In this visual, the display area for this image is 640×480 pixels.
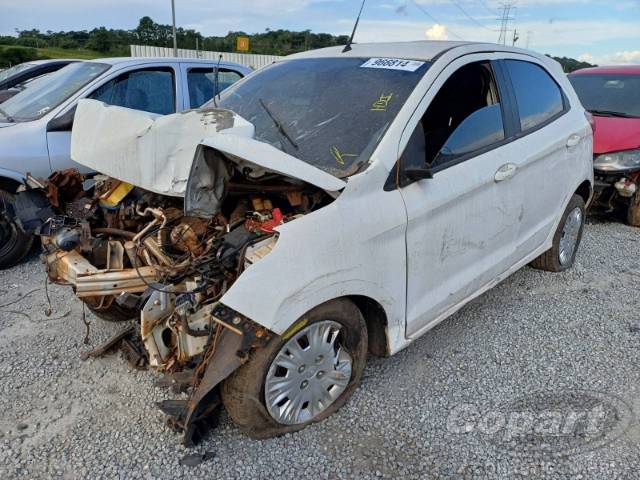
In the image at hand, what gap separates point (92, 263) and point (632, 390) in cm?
323

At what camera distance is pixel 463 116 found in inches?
123

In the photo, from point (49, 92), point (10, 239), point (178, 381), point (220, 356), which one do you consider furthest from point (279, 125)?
point (49, 92)

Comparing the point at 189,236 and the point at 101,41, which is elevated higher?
the point at 101,41

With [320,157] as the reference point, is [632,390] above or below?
below

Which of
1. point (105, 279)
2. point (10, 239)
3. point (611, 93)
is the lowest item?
point (10, 239)

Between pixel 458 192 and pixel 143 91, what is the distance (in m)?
3.86

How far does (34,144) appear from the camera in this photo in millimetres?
4574

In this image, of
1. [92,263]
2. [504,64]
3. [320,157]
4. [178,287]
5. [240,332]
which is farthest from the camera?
[504,64]

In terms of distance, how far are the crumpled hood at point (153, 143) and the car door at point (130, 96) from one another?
2.10 metres

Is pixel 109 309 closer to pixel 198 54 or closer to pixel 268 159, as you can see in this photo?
pixel 268 159

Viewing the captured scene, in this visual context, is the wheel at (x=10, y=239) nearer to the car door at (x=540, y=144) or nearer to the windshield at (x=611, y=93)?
the car door at (x=540, y=144)

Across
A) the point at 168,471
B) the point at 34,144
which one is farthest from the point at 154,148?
the point at 34,144

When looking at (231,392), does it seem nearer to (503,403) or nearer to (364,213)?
(364,213)

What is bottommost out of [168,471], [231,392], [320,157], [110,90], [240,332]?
[168,471]
